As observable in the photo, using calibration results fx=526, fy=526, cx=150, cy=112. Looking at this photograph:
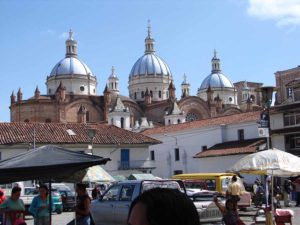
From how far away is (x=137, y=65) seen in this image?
10281 centimetres

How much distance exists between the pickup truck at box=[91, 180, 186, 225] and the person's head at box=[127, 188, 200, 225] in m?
12.2

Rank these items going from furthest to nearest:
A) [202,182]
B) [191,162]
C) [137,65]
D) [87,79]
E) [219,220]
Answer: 1. [137,65]
2. [87,79]
3. [191,162]
4. [202,182]
5. [219,220]

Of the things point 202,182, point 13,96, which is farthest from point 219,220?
point 13,96

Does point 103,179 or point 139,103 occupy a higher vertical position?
point 139,103

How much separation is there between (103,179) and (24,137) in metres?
23.1

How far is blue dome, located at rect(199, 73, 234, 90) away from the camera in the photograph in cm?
10944

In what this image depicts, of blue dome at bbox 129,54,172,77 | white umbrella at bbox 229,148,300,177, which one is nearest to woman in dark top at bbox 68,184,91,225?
white umbrella at bbox 229,148,300,177

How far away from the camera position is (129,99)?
8981cm

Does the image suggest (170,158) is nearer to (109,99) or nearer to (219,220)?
(109,99)

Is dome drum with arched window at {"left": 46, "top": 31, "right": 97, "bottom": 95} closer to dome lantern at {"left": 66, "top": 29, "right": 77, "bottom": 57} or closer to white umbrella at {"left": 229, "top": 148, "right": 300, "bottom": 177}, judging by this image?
dome lantern at {"left": 66, "top": 29, "right": 77, "bottom": 57}

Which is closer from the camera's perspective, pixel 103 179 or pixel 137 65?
pixel 103 179

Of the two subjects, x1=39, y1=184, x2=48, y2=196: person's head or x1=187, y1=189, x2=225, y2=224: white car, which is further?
x1=187, y1=189, x2=225, y2=224: white car

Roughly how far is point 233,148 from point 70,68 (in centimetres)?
5001

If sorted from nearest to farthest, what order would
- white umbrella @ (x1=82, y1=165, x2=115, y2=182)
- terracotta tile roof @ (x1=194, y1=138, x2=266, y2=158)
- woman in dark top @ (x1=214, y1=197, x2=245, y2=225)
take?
woman in dark top @ (x1=214, y1=197, x2=245, y2=225) < white umbrella @ (x1=82, y1=165, x2=115, y2=182) < terracotta tile roof @ (x1=194, y1=138, x2=266, y2=158)
